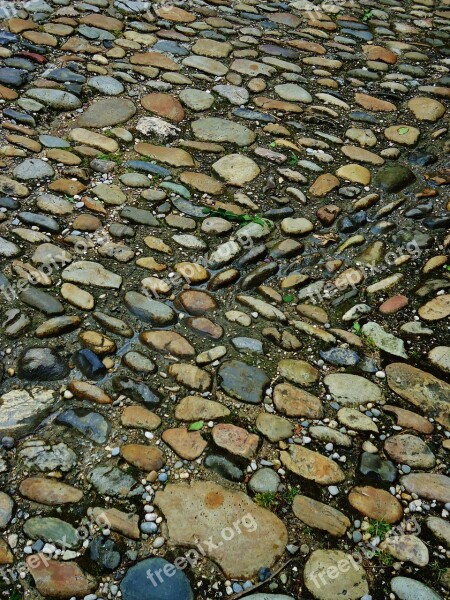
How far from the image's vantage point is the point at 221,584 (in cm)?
204

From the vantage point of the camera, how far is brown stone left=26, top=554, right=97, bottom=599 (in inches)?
77.7

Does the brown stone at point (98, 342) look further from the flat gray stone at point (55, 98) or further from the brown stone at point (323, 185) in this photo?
the flat gray stone at point (55, 98)

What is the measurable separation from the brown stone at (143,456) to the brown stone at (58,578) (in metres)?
0.43

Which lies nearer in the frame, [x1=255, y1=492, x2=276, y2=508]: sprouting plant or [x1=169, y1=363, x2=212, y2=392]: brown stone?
[x1=255, y1=492, x2=276, y2=508]: sprouting plant

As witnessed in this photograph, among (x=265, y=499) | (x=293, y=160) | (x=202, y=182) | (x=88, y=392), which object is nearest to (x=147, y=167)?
(x=202, y=182)

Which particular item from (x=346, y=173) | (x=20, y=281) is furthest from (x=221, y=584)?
(x=346, y=173)

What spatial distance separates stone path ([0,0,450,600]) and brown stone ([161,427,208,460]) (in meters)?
0.01

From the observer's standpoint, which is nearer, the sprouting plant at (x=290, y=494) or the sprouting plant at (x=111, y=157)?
the sprouting plant at (x=290, y=494)

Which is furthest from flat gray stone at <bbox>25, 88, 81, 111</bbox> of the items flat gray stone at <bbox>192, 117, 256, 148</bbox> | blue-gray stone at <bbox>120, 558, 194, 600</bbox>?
blue-gray stone at <bbox>120, 558, 194, 600</bbox>

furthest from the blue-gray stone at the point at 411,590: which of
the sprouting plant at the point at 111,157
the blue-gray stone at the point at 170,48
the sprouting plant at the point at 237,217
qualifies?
the blue-gray stone at the point at 170,48

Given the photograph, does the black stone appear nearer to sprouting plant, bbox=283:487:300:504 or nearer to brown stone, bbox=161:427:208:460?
brown stone, bbox=161:427:208:460

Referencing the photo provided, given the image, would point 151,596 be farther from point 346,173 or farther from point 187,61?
point 187,61

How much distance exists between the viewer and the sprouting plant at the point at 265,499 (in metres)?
2.25

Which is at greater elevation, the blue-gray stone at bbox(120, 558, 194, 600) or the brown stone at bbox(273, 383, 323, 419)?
the brown stone at bbox(273, 383, 323, 419)
